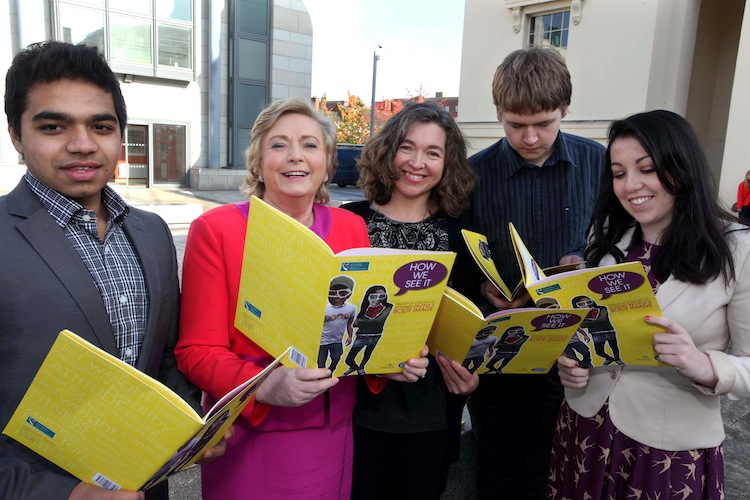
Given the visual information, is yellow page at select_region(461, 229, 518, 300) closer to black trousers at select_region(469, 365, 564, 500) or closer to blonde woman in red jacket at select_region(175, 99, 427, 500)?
blonde woman in red jacket at select_region(175, 99, 427, 500)

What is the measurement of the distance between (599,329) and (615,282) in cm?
21

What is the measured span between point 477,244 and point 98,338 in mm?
1200

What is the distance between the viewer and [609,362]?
1.65 metres

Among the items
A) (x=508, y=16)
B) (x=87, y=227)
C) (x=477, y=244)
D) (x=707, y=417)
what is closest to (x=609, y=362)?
(x=707, y=417)

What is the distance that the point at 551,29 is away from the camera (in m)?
13.0

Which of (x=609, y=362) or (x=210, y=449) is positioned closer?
(x=210, y=449)

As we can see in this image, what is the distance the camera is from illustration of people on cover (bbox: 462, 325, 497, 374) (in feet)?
5.09

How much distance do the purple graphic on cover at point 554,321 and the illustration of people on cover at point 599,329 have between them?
4 centimetres

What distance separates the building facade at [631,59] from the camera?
1123cm

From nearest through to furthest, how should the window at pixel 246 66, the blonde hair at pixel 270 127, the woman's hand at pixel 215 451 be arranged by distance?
the woman's hand at pixel 215 451 → the blonde hair at pixel 270 127 → the window at pixel 246 66

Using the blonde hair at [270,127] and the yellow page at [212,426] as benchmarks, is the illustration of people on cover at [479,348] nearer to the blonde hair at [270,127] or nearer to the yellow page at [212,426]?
the yellow page at [212,426]

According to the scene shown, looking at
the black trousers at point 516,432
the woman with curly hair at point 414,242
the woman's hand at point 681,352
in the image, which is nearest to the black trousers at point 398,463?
the woman with curly hair at point 414,242

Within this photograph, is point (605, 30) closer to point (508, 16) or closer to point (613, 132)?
point (508, 16)

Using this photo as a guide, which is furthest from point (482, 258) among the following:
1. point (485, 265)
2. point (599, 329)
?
point (599, 329)
